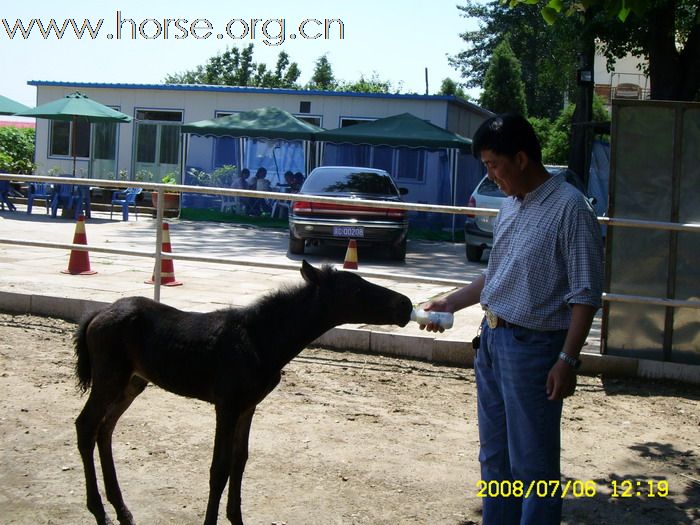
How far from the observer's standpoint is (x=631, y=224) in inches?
293

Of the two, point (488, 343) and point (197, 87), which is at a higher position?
point (197, 87)

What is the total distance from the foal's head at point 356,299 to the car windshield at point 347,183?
42.5ft

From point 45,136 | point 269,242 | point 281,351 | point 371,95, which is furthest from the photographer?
point 45,136

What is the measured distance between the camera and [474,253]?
16.3m

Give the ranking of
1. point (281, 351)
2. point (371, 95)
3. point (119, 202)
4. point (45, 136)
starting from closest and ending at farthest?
point (281, 351) < point (119, 202) < point (371, 95) < point (45, 136)

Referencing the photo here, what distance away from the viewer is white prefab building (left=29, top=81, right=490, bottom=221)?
2573cm

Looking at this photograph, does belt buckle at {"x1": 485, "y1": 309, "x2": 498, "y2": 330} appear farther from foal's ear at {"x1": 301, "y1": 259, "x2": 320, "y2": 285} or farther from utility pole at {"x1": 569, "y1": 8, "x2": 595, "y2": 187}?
utility pole at {"x1": 569, "y1": 8, "x2": 595, "y2": 187}

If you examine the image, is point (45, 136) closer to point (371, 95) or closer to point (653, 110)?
point (371, 95)

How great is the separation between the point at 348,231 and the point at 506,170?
1203 cm

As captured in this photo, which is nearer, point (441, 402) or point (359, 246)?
point (441, 402)

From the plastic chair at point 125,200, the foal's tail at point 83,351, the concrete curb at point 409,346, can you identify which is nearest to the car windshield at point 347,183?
the plastic chair at point 125,200

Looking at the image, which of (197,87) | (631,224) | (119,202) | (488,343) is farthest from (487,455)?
(197,87)

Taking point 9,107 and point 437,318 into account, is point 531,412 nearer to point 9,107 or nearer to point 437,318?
point 437,318

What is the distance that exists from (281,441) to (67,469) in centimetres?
135
